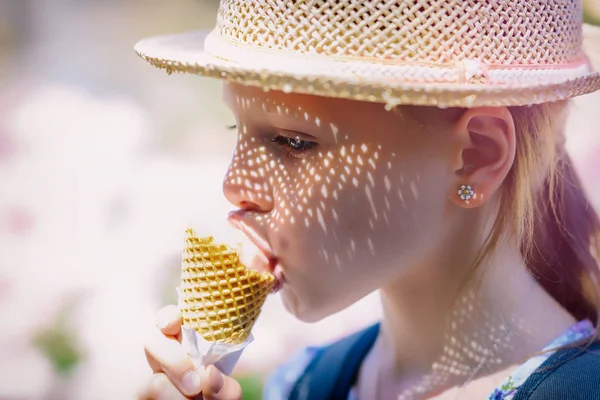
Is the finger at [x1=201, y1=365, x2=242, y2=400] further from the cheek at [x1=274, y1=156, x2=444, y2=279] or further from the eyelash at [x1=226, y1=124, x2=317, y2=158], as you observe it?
the eyelash at [x1=226, y1=124, x2=317, y2=158]

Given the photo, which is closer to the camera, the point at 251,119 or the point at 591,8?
the point at 251,119

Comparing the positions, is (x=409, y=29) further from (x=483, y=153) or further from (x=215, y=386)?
(x=215, y=386)

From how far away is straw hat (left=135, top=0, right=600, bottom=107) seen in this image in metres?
0.60

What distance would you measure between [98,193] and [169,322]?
833 millimetres

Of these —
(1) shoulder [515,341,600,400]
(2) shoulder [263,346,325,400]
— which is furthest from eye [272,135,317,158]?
(2) shoulder [263,346,325,400]

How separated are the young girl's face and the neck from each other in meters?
0.09

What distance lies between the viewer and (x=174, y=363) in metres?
0.75

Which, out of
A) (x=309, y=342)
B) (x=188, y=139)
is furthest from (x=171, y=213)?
(x=309, y=342)

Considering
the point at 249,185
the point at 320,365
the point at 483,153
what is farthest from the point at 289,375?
the point at 483,153

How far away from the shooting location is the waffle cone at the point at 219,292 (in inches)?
30.1

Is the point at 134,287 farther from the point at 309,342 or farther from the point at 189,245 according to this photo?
the point at 189,245

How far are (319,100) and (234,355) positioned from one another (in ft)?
1.18

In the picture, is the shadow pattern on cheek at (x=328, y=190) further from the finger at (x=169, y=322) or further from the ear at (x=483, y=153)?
the finger at (x=169, y=322)

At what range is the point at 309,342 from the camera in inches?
60.4
